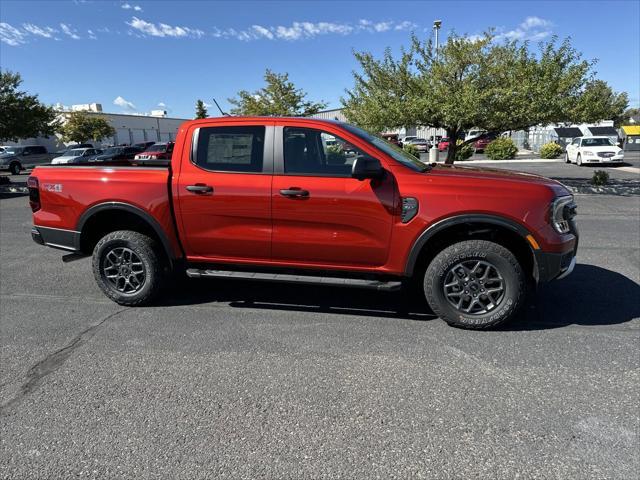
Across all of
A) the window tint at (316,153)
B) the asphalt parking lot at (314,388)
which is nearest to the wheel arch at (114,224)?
the asphalt parking lot at (314,388)

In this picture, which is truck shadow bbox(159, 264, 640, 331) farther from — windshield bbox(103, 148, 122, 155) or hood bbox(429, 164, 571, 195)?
windshield bbox(103, 148, 122, 155)

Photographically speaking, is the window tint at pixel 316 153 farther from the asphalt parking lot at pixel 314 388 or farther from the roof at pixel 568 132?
the roof at pixel 568 132

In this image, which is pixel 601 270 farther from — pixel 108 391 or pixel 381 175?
→ pixel 108 391

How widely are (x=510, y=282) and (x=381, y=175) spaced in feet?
4.62

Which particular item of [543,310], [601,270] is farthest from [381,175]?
[601,270]

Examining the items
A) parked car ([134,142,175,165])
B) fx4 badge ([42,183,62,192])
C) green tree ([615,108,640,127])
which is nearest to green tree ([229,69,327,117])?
parked car ([134,142,175,165])

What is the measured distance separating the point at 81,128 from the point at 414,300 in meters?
59.8

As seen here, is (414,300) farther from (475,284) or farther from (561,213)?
(561,213)

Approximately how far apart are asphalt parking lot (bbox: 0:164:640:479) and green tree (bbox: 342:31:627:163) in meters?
8.75

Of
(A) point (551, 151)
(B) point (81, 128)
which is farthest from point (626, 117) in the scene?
(B) point (81, 128)

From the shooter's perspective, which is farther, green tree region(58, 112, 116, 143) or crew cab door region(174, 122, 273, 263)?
green tree region(58, 112, 116, 143)

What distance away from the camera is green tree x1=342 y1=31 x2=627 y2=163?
40.3ft

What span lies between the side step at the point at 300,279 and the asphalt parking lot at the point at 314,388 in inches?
15.6

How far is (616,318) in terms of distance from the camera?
4109 mm
